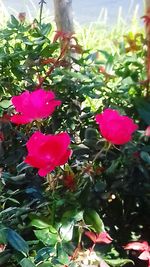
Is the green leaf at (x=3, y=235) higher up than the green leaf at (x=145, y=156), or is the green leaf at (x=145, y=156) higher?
the green leaf at (x=145, y=156)

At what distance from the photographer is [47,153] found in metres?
1.01

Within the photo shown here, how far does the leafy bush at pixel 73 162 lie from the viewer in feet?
3.43

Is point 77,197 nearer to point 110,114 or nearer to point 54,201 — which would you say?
point 54,201

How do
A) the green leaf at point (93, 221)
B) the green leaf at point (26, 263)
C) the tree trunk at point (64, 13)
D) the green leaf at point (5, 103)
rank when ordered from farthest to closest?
the tree trunk at point (64, 13), the green leaf at point (5, 103), the green leaf at point (93, 221), the green leaf at point (26, 263)

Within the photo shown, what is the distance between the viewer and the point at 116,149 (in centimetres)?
119

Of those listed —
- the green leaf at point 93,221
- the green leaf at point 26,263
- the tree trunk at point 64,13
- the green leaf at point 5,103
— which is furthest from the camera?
the tree trunk at point 64,13

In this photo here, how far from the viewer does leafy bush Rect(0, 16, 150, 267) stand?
3.43 feet

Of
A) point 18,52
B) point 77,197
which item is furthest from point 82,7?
point 77,197

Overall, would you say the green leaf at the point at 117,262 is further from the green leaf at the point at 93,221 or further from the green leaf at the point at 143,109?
the green leaf at the point at 143,109

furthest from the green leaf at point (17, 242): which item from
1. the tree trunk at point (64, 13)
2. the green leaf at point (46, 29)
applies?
the tree trunk at point (64, 13)

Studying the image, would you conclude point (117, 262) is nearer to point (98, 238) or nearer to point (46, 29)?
point (98, 238)

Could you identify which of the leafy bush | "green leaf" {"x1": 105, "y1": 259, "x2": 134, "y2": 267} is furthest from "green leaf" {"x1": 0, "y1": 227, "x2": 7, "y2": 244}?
"green leaf" {"x1": 105, "y1": 259, "x2": 134, "y2": 267}

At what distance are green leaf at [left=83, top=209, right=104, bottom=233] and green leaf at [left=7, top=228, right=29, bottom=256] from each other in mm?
146

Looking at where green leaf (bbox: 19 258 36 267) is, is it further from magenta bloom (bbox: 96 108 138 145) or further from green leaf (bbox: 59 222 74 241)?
magenta bloom (bbox: 96 108 138 145)
